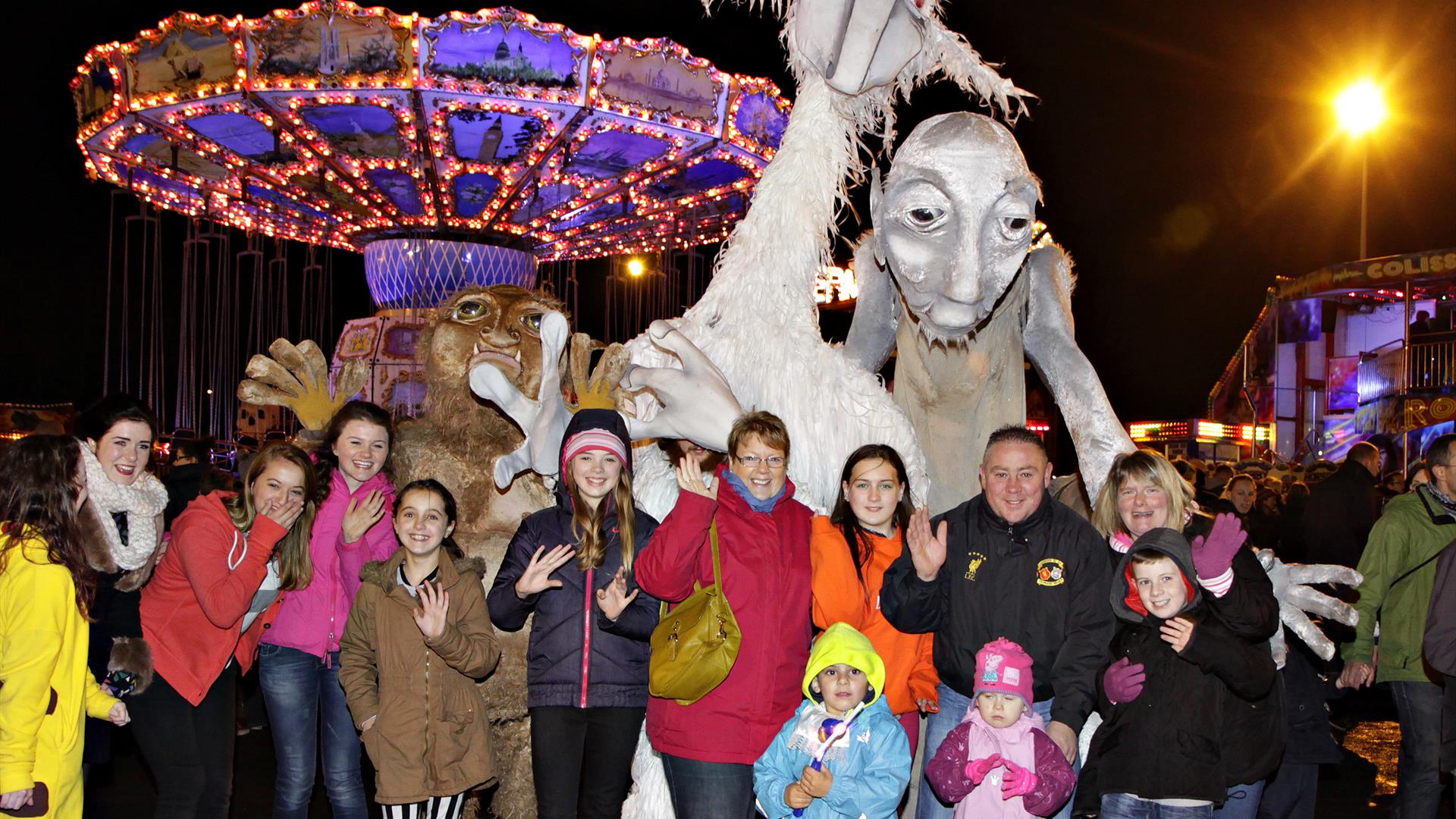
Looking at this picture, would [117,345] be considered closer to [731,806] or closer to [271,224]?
[271,224]

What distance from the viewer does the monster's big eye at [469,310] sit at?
4.92 meters

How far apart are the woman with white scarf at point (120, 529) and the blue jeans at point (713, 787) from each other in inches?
61.7

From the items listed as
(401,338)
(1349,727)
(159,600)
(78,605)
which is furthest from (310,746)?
(401,338)

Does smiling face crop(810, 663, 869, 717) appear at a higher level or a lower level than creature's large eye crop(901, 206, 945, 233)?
lower

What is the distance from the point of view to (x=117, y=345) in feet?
64.6

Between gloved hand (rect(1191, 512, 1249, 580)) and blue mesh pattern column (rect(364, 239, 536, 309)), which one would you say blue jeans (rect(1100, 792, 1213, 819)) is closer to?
gloved hand (rect(1191, 512, 1249, 580))

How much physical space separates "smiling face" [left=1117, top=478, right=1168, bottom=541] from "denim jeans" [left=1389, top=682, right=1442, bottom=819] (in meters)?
2.15

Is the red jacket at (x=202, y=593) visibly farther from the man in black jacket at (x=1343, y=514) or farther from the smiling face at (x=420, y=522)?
the man in black jacket at (x=1343, y=514)

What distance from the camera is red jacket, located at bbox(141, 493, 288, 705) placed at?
130 inches

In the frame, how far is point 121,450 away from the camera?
338 centimetres

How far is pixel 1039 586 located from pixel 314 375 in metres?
2.77

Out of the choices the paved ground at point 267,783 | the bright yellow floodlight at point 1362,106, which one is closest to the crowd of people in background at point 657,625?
the paved ground at point 267,783

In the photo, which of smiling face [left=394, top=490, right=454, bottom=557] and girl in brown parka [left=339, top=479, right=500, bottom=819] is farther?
smiling face [left=394, top=490, right=454, bottom=557]

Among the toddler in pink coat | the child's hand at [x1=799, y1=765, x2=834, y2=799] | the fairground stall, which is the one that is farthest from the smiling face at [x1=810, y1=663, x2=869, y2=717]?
the fairground stall
